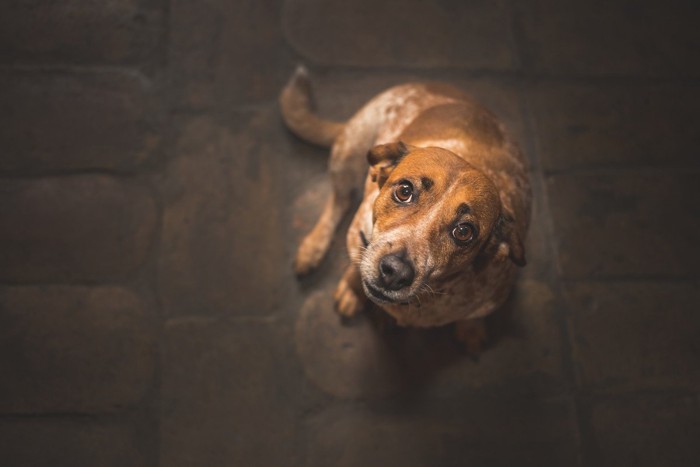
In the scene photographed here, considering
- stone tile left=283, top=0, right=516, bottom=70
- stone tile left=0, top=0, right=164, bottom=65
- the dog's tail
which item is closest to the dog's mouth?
the dog's tail

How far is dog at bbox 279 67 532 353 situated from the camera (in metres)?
1.96

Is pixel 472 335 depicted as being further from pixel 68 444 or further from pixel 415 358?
pixel 68 444

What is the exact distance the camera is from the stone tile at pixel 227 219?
2957 mm

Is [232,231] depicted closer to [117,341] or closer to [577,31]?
[117,341]

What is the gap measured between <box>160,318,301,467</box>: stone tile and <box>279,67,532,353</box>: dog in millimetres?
428

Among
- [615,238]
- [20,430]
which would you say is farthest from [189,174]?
[615,238]

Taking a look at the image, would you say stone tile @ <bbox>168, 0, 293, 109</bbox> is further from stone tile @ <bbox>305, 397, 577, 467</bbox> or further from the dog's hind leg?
stone tile @ <bbox>305, 397, 577, 467</bbox>

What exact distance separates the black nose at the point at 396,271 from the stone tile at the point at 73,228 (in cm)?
158

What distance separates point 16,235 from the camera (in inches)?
115

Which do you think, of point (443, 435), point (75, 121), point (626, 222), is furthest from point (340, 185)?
point (626, 222)

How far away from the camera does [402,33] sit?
3.42 meters

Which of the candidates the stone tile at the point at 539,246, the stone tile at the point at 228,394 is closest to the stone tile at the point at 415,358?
the stone tile at the point at 228,394

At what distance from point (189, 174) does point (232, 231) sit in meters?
0.40

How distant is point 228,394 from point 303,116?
147cm
